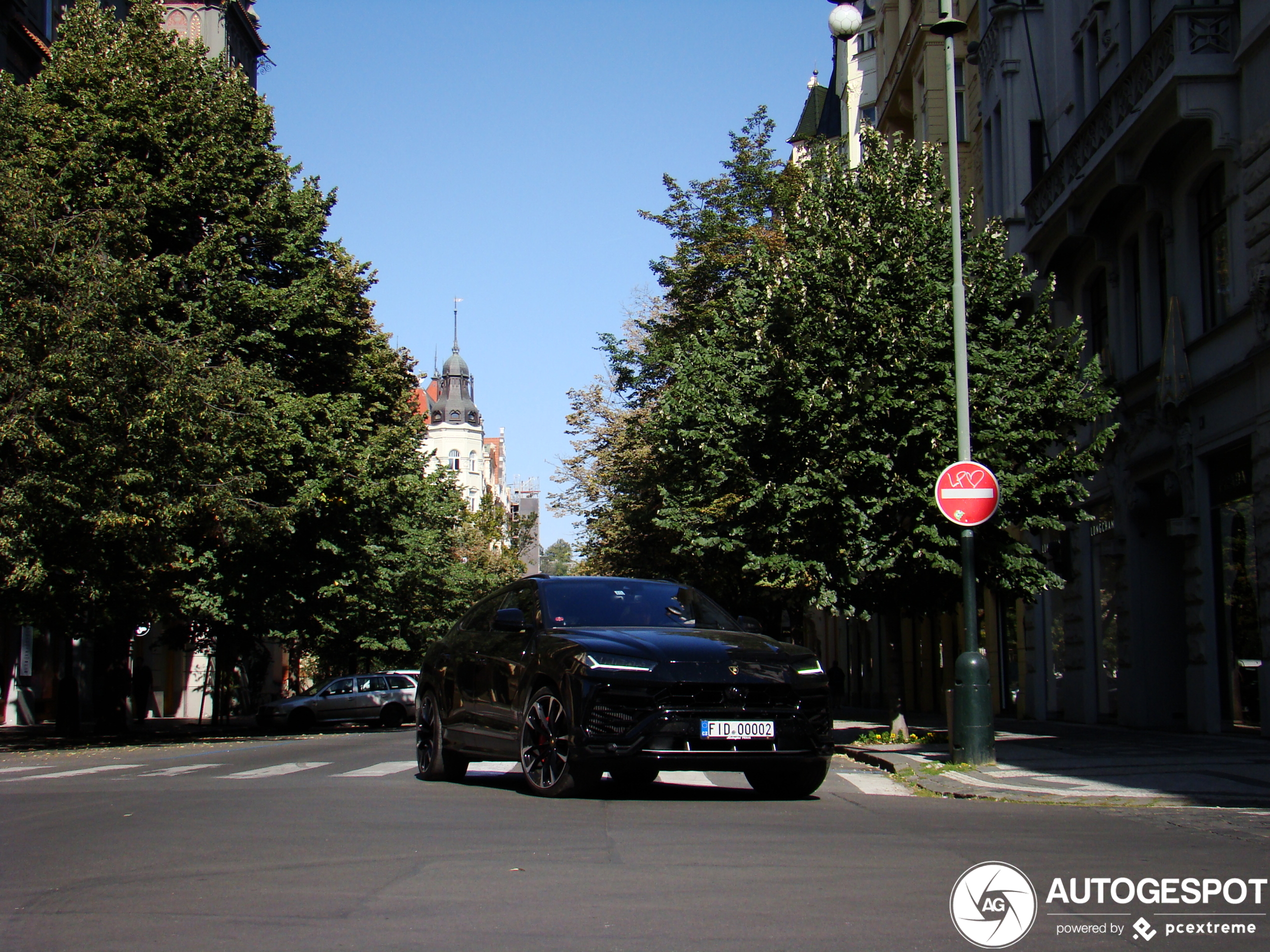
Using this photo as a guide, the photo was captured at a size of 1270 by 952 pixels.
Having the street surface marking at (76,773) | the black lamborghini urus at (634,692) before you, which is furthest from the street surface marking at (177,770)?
the black lamborghini urus at (634,692)

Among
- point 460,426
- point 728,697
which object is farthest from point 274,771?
point 460,426

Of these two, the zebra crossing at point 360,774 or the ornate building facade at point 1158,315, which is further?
the ornate building facade at point 1158,315

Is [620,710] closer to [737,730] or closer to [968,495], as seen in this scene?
[737,730]

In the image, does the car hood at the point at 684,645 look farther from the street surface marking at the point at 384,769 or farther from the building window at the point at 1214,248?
the building window at the point at 1214,248

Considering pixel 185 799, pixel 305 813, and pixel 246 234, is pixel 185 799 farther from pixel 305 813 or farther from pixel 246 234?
pixel 246 234

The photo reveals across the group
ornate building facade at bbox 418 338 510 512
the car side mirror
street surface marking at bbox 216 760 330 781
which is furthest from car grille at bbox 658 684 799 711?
ornate building facade at bbox 418 338 510 512

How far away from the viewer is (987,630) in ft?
106

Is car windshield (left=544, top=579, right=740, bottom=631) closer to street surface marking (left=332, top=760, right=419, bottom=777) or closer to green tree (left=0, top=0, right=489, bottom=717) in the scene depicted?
street surface marking (left=332, top=760, right=419, bottom=777)

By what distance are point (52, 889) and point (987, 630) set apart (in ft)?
92.3

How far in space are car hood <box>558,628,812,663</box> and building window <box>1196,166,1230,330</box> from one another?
1216 cm

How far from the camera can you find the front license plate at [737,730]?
954 cm

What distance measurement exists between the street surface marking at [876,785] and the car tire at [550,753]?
2559 millimetres

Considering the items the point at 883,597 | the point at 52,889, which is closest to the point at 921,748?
the point at 883,597

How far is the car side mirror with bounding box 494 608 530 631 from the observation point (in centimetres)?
1058
